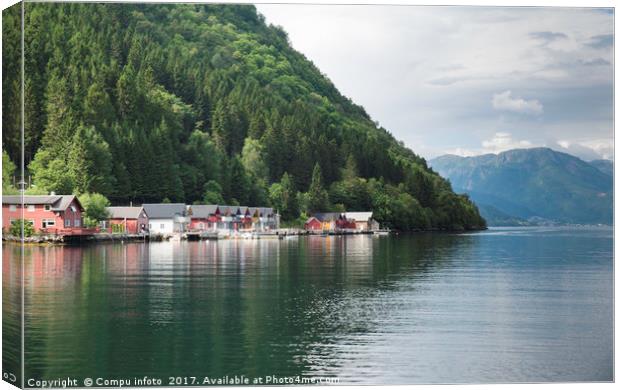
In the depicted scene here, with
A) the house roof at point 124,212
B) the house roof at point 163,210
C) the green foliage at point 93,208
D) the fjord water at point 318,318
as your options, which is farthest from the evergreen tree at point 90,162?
the fjord water at point 318,318

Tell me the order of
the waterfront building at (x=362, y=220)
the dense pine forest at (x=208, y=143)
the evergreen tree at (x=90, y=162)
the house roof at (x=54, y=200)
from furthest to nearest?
the waterfront building at (x=362, y=220)
the evergreen tree at (x=90, y=162)
the dense pine forest at (x=208, y=143)
the house roof at (x=54, y=200)

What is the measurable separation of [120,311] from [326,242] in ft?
37.6

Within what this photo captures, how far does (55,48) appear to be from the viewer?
22.5 metres

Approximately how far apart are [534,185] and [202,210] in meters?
10.4

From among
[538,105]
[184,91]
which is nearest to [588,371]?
[538,105]

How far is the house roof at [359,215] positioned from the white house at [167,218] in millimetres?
5224

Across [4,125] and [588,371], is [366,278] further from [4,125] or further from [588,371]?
[4,125]

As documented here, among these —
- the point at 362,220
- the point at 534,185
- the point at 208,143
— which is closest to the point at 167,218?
the point at 208,143

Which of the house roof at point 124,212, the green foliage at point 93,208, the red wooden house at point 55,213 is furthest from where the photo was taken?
the house roof at point 124,212

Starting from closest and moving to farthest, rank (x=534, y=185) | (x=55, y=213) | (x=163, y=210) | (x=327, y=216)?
(x=55, y=213) → (x=327, y=216) → (x=534, y=185) → (x=163, y=210)

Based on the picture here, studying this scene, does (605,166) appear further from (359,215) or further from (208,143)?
(208,143)

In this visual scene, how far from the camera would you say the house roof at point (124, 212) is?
24733mm

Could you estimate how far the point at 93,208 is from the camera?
2361 cm

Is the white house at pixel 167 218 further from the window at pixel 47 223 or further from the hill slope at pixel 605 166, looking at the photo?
the hill slope at pixel 605 166
